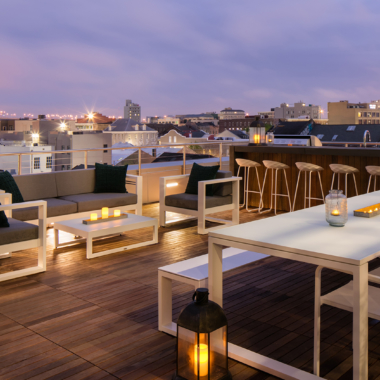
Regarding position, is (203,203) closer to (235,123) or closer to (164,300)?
(164,300)

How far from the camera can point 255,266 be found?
164 inches

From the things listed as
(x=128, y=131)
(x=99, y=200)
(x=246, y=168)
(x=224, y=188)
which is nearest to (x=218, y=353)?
(x=99, y=200)

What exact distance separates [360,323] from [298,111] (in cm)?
5883

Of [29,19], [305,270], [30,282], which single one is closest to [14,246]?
[30,282]

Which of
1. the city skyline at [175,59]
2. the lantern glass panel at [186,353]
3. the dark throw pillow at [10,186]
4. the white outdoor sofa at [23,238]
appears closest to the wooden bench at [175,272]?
→ the lantern glass panel at [186,353]

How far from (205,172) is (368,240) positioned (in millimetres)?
3816

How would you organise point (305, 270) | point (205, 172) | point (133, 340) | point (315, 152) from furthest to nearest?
point (315, 152)
point (205, 172)
point (305, 270)
point (133, 340)

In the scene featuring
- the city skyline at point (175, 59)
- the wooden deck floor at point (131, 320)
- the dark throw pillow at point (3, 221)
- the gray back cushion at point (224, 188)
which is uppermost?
the city skyline at point (175, 59)

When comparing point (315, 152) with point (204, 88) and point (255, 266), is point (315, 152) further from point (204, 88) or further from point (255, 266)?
point (204, 88)

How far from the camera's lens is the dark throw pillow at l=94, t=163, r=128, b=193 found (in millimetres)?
5766

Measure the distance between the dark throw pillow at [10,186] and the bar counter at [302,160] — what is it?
3581mm

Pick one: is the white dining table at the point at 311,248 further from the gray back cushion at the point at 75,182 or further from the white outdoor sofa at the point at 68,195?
the gray back cushion at the point at 75,182

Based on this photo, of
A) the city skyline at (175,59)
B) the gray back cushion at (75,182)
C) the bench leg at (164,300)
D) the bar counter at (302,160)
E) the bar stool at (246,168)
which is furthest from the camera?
the city skyline at (175,59)

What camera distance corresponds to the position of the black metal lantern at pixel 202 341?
6.71 feet
